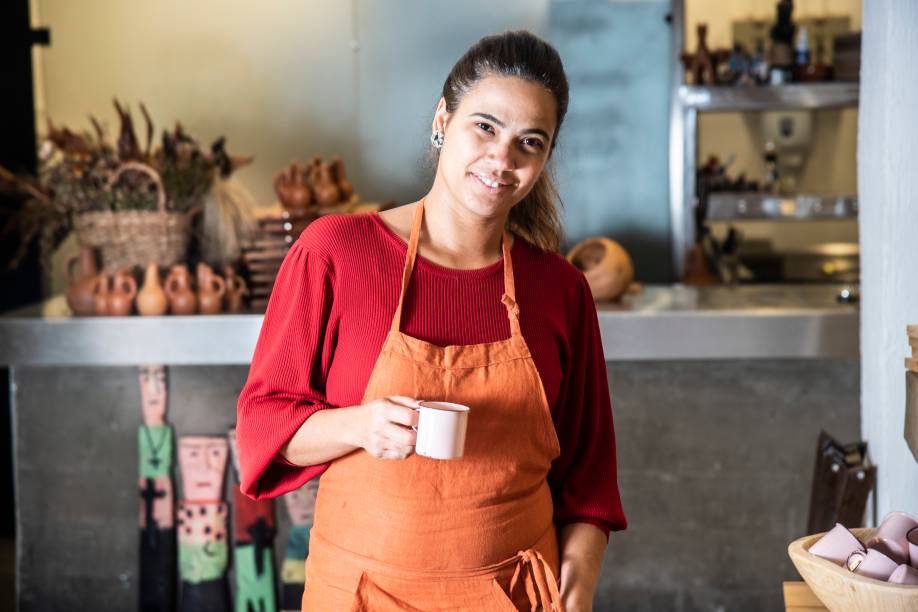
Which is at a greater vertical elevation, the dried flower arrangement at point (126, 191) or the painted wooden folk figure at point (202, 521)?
the dried flower arrangement at point (126, 191)

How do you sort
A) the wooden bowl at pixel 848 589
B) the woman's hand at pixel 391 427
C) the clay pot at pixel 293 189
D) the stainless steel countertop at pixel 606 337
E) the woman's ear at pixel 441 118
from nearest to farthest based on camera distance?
the wooden bowl at pixel 848 589
the woman's hand at pixel 391 427
the woman's ear at pixel 441 118
the stainless steel countertop at pixel 606 337
the clay pot at pixel 293 189

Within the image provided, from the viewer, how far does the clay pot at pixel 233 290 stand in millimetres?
3408

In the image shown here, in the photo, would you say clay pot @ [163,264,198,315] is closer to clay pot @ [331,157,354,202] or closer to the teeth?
clay pot @ [331,157,354,202]

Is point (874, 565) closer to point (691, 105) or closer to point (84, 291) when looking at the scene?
point (84, 291)

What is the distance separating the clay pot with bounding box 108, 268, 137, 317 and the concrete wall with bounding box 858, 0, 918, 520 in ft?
7.13

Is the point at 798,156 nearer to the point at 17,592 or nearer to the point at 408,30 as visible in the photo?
the point at 408,30

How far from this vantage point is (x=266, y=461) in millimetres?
1594

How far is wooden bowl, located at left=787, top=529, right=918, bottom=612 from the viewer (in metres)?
1.18

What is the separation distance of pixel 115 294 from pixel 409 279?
195 centimetres

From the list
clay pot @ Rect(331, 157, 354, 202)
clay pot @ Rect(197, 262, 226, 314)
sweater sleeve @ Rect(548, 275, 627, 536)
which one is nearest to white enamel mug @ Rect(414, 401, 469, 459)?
sweater sleeve @ Rect(548, 275, 627, 536)

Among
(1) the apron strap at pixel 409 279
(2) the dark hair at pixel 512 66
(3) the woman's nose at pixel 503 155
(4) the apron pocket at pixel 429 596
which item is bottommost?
(4) the apron pocket at pixel 429 596

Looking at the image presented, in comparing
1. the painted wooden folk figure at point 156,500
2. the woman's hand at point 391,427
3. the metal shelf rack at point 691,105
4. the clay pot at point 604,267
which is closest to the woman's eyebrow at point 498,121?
the woman's hand at point 391,427

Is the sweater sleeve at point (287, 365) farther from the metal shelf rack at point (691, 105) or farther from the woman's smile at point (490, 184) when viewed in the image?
the metal shelf rack at point (691, 105)

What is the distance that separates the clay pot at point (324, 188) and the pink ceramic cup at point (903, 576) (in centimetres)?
260
